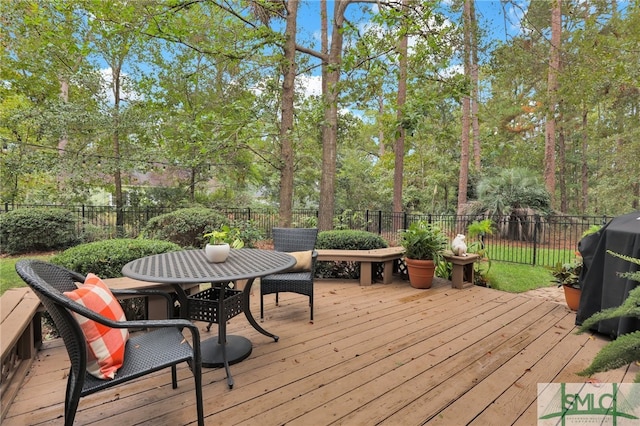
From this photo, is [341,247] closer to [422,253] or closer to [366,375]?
[422,253]

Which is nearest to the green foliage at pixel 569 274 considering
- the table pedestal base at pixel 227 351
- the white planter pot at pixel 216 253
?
the table pedestal base at pixel 227 351

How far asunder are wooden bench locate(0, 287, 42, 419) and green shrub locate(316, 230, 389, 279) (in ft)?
9.88

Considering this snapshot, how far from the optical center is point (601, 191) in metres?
12.5

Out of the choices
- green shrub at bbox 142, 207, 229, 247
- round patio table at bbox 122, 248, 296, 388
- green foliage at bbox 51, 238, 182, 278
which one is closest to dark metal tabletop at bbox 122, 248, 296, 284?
round patio table at bbox 122, 248, 296, 388

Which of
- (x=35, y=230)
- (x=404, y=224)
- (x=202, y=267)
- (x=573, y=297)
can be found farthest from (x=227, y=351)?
(x=35, y=230)

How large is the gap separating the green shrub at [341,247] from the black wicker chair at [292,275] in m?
1.13

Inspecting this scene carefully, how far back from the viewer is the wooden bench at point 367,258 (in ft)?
13.5

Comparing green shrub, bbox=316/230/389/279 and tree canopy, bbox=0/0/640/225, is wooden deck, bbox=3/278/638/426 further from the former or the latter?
tree canopy, bbox=0/0/640/225

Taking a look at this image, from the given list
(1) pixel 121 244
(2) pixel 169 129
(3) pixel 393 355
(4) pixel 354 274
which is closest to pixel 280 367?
(3) pixel 393 355

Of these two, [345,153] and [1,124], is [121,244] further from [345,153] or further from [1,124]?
[345,153]

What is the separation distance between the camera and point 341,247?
4582mm

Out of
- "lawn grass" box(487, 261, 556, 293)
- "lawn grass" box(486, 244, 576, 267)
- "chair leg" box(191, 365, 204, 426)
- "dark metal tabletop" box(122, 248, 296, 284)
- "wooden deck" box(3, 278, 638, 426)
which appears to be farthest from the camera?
"lawn grass" box(486, 244, 576, 267)

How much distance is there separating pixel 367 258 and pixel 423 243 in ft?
2.36

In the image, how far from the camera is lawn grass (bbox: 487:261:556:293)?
178 inches
